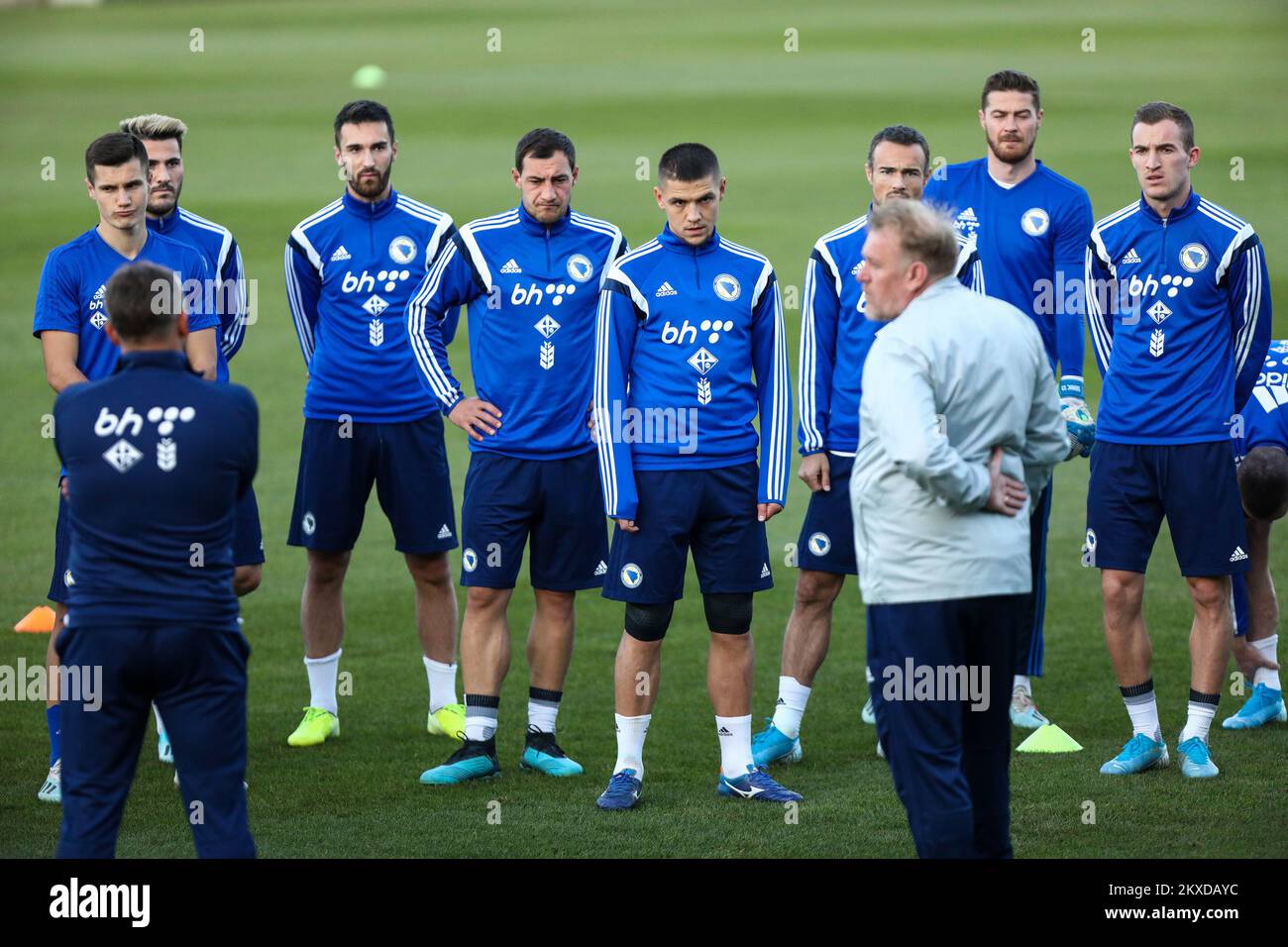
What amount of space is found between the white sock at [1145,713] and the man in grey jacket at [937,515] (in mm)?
2154

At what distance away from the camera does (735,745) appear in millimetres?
6316

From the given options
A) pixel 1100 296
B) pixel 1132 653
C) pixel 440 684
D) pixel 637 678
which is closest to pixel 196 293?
pixel 440 684

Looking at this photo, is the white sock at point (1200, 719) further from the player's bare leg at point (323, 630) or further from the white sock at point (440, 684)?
the player's bare leg at point (323, 630)

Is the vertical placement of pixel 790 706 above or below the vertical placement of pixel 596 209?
below

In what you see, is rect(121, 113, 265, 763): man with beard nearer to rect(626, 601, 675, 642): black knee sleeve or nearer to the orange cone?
rect(626, 601, 675, 642): black knee sleeve

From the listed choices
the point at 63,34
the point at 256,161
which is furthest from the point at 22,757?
the point at 63,34

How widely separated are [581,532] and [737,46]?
1276 inches

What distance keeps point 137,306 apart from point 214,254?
2.49 m

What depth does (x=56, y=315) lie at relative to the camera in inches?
245

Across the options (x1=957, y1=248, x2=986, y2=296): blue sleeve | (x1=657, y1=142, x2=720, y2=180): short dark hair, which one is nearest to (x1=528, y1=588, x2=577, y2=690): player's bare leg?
(x1=657, y1=142, x2=720, y2=180): short dark hair

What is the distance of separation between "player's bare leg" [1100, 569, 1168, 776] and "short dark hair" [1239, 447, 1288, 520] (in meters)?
0.88

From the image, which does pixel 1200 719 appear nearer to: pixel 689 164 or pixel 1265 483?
pixel 1265 483

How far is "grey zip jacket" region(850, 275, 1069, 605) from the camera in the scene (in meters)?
4.43
